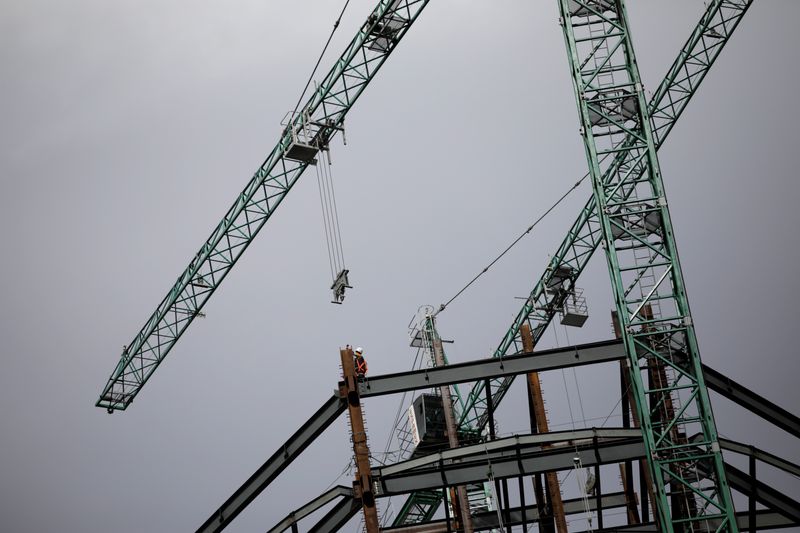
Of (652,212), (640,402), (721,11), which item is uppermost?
(721,11)

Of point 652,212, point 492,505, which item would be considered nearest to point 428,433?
point 492,505

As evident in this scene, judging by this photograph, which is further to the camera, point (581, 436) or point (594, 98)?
point (594, 98)

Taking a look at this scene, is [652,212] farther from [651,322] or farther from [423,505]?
[423,505]

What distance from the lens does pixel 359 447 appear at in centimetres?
4247

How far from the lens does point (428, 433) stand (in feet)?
194

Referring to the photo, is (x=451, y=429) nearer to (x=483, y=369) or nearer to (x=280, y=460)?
(x=483, y=369)

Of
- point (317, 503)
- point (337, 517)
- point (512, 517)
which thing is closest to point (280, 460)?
point (317, 503)

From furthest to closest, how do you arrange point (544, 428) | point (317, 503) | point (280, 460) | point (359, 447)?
point (544, 428), point (280, 460), point (317, 503), point (359, 447)

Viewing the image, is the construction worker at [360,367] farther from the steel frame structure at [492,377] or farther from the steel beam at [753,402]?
the steel beam at [753,402]

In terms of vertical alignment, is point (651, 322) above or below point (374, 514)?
above

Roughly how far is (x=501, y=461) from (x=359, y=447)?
5.82 meters

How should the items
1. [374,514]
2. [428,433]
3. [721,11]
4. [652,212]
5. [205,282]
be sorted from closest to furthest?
[374,514] < [652,212] < [428,433] < [721,11] < [205,282]

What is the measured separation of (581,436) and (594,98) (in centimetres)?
1514

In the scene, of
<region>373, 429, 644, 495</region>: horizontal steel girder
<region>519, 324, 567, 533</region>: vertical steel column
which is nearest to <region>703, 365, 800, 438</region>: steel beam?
<region>373, 429, 644, 495</region>: horizontal steel girder
